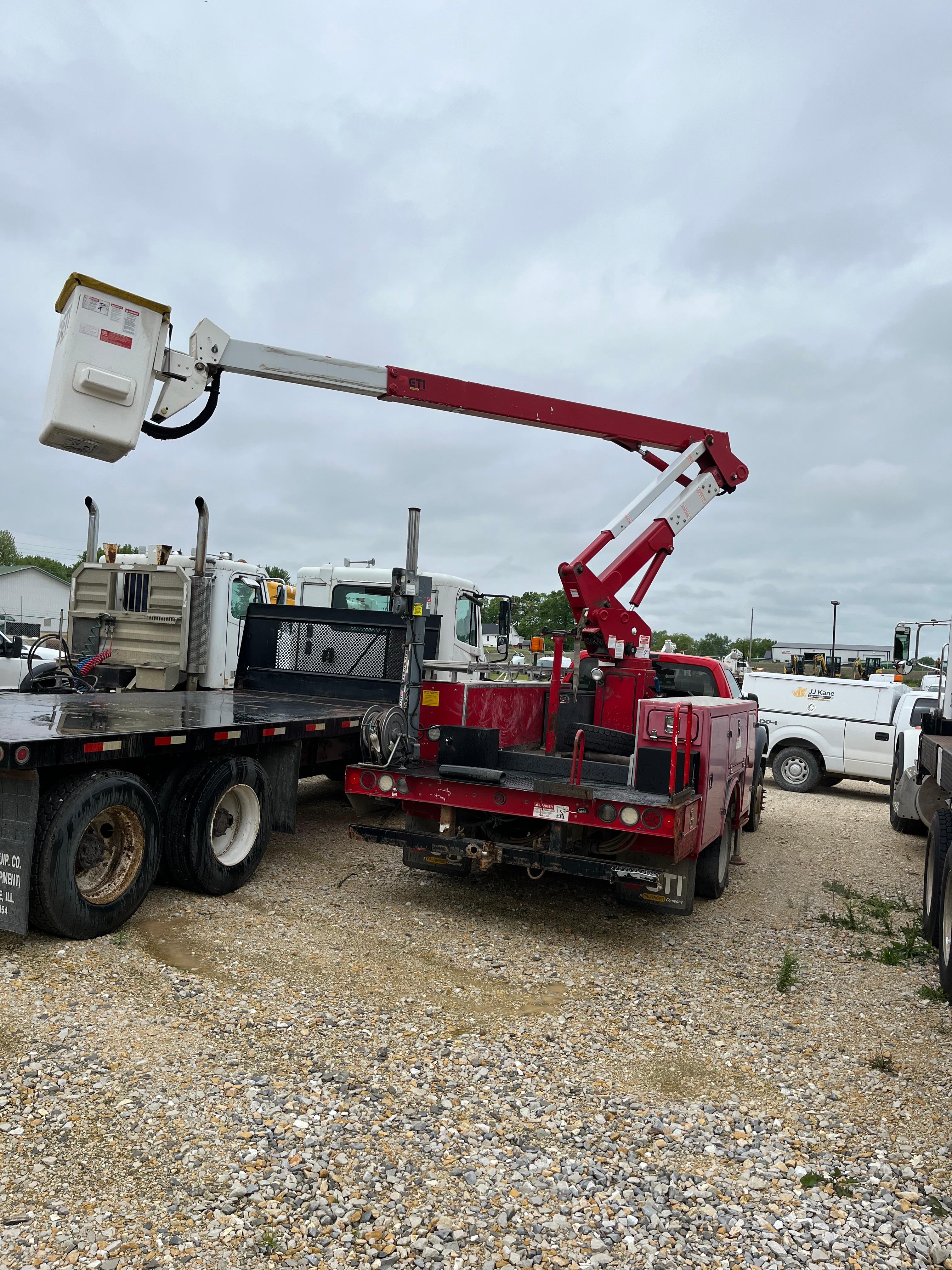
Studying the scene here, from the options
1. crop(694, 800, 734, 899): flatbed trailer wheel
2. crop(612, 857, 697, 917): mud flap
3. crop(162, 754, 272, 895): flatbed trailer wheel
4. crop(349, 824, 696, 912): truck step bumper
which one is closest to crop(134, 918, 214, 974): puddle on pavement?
crop(162, 754, 272, 895): flatbed trailer wheel

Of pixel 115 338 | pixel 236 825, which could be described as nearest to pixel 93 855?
pixel 236 825

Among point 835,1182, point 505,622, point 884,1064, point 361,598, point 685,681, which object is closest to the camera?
point 835,1182

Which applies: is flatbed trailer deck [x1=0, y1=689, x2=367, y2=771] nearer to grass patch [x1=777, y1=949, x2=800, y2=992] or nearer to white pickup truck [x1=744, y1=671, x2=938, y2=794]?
grass patch [x1=777, y1=949, x2=800, y2=992]

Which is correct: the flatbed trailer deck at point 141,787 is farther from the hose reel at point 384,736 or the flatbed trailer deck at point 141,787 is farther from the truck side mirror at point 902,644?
the truck side mirror at point 902,644

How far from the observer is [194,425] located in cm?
675

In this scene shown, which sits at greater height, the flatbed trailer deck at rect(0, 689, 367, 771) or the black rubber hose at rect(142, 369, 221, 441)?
the black rubber hose at rect(142, 369, 221, 441)

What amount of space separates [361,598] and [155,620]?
106 inches

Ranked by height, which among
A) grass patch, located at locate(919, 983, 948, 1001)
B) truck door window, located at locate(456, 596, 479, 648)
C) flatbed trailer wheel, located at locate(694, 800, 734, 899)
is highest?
truck door window, located at locate(456, 596, 479, 648)

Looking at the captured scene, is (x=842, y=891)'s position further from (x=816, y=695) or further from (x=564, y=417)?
(x=816, y=695)

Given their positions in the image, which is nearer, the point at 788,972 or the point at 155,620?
the point at 788,972

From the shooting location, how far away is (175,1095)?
11.7 feet

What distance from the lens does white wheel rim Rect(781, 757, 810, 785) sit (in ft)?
46.6

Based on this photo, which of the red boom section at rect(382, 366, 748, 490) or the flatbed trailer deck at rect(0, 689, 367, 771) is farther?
the red boom section at rect(382, 366, 748, 490)

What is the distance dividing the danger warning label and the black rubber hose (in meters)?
0.57
